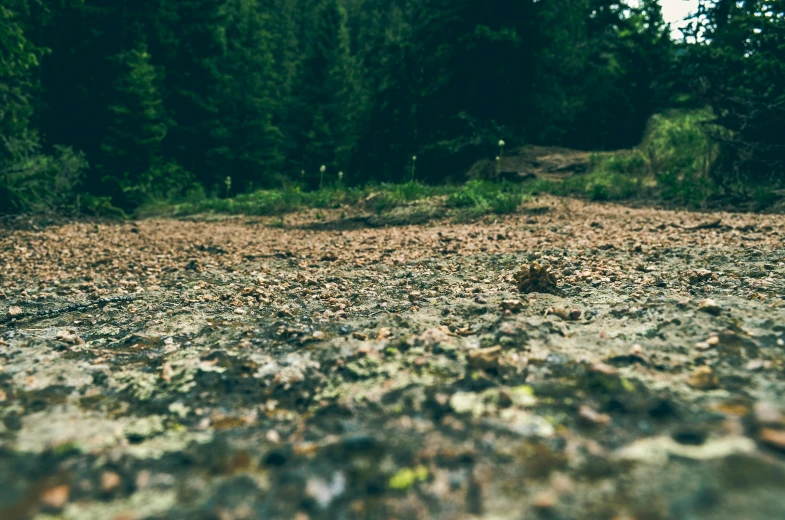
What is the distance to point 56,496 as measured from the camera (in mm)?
1571

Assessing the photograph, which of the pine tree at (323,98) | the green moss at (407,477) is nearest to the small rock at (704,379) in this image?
the green moss at (407,477)

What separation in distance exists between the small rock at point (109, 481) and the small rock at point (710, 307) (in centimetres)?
293

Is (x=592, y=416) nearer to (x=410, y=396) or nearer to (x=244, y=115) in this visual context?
(x=410, y=396)

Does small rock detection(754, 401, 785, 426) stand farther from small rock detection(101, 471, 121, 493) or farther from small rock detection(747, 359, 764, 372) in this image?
small rock detection(101, 471, 121, 493)

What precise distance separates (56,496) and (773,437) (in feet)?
6.86

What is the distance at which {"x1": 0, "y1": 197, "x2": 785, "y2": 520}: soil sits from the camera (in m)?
1.53

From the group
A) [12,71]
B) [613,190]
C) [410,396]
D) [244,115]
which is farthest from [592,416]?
[244,115]

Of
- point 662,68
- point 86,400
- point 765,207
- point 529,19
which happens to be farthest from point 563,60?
point 86,400

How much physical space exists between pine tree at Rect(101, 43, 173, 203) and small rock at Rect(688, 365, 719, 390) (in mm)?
19215

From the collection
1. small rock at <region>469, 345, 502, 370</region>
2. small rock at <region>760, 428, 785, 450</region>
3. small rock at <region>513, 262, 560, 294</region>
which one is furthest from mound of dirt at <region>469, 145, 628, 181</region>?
small rock at <region>760, 428, 785, 450</region>

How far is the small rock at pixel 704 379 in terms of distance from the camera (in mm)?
2068

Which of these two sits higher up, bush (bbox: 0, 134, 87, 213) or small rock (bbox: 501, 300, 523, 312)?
bush (bbox: 0, 134, 87, 213)

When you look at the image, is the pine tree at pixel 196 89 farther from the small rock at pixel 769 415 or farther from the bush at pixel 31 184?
the small rock at pixel 769 415

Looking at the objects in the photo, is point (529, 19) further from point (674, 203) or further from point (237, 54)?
point (237, 54)
